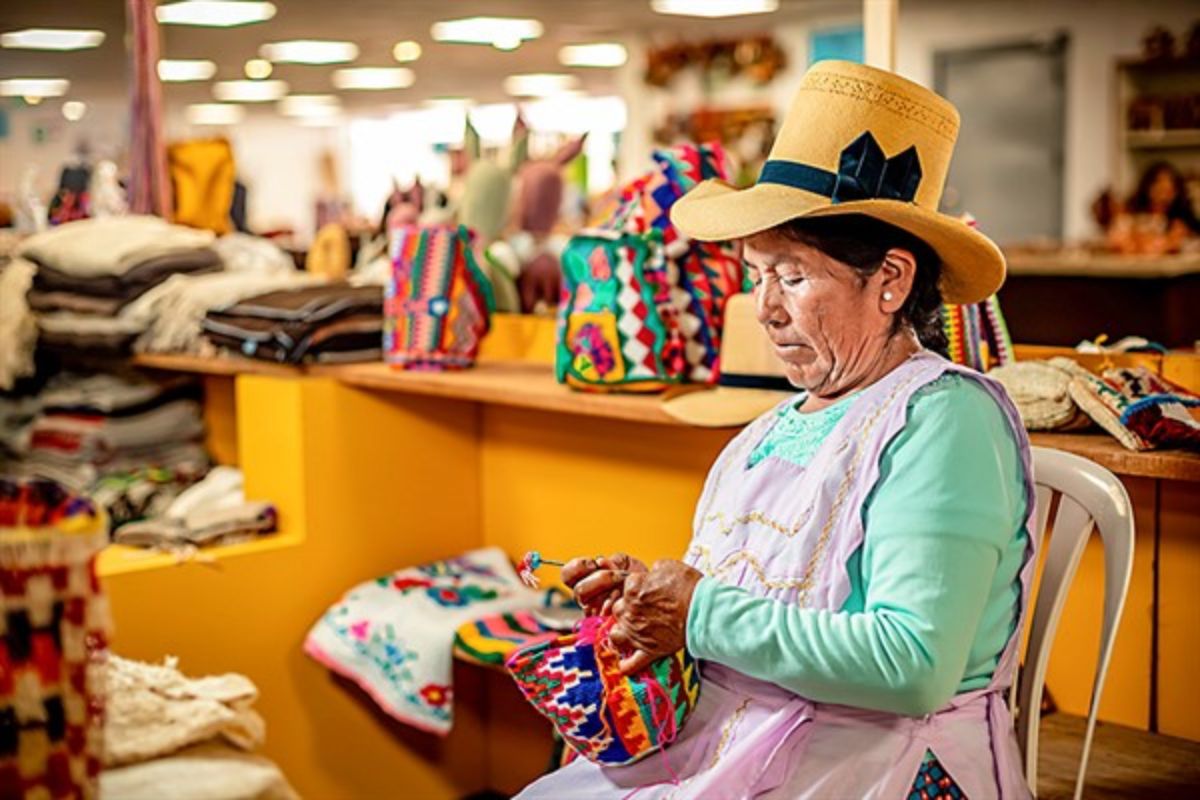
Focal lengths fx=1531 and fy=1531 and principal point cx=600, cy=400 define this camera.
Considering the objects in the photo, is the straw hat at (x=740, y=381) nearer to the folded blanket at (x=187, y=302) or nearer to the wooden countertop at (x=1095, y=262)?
the folded blanket at (x=187, y=302)

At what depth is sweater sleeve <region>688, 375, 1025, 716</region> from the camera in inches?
60.6

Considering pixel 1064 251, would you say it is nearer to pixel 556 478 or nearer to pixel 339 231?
pixel 339 231

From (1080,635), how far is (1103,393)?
1.51 ft

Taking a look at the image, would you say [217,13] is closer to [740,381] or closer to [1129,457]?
[740,381]

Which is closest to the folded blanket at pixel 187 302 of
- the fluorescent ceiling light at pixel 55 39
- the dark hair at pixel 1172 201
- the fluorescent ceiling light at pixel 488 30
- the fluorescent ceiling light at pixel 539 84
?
the fluorescent ceiling light at pixel 55 39

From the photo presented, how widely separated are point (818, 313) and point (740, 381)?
2.71 ft

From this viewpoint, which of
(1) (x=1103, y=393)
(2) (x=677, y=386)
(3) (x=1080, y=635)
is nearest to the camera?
(1) (x=1103, y=393)

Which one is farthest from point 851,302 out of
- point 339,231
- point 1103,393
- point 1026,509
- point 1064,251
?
point 1064,251

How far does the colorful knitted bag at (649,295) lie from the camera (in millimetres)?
2604

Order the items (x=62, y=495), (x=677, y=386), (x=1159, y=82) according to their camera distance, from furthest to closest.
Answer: (x=1159, y=82) < (x=677, y=386) < (x=62, y=495)

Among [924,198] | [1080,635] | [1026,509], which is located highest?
[924,198]

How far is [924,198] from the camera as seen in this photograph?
1.74 meters

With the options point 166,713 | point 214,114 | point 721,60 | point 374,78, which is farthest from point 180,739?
point 214,114

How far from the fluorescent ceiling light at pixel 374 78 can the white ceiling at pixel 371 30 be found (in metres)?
0.19
